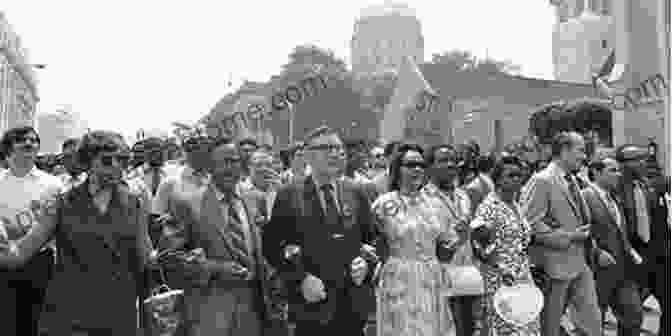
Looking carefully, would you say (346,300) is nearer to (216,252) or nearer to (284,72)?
(216,252)

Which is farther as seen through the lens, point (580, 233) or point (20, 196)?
point (580, 233)

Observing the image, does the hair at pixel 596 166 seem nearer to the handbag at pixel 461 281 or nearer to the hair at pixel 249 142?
the handbag at pixel 461 281

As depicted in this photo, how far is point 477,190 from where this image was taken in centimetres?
797

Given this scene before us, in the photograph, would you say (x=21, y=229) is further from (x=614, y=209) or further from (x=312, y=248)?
(x=614, y=209)

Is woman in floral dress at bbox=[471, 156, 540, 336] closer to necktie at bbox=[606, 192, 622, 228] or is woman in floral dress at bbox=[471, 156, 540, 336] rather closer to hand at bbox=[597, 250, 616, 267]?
hand at bbox=[597, 250, 616, 267]

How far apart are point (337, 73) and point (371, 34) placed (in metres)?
68.8

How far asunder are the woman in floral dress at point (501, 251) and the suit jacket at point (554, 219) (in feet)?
0.95

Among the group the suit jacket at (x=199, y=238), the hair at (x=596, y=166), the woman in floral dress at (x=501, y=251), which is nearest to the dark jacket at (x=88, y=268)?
the suit jacket at (x=199, y=238)

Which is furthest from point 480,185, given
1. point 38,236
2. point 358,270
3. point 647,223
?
point 38,236

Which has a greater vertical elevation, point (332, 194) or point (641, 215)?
point (332, 194)

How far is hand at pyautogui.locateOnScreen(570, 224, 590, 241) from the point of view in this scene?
6.29 metres

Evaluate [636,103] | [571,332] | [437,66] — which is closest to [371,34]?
[437,66]

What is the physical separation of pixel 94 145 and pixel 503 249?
9.64ft

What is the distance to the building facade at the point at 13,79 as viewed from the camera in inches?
1890
